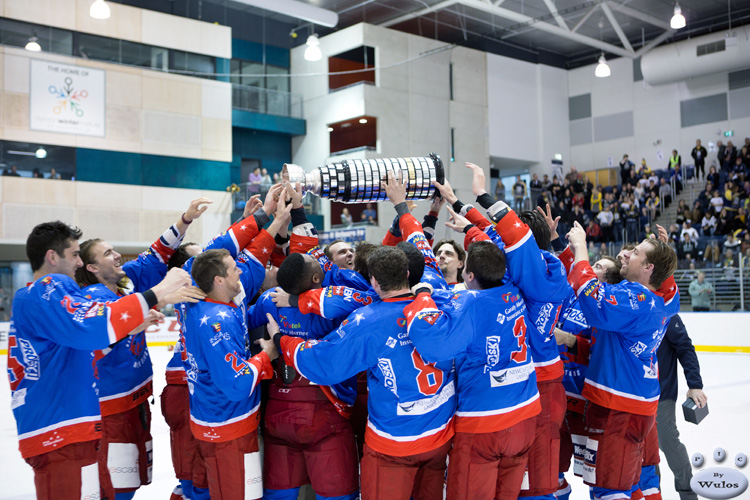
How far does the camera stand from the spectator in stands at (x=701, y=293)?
14969 mm

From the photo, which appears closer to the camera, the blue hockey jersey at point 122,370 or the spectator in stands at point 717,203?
the blue hockey jersey at point 122,370

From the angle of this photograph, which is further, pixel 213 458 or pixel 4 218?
pixel 4 218

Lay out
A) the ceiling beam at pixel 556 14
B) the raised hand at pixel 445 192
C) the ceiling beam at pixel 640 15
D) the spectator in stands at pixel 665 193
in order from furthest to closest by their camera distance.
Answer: the spectator in stands at pixel 665 193, the ceiling beam at pixel 640 15, the ceiling beam at pixel 556 14, the raised hand at pixel 445 192

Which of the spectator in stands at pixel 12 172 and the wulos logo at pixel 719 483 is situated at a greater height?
the spectator in stands at pixel 12 172

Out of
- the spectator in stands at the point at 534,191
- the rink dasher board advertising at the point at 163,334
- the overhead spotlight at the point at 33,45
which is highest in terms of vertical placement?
the overhead spotlight at the point at 33,45

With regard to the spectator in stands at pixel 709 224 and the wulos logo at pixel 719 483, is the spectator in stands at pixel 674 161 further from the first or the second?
the wulos logo at pixel 719 483

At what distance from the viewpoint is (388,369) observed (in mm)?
3637

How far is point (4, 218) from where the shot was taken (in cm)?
2080

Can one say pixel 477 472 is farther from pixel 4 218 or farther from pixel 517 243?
pixel 4 218

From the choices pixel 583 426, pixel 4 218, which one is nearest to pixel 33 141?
pixel 4 218

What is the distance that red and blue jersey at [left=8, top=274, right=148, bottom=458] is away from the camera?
353cm

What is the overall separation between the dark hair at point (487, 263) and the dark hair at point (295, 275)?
95 cm

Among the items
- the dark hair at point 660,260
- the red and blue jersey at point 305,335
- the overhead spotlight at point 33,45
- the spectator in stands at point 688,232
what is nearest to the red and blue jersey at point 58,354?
the red and blue jersey at point 305,335

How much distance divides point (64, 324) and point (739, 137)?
29.4 m
